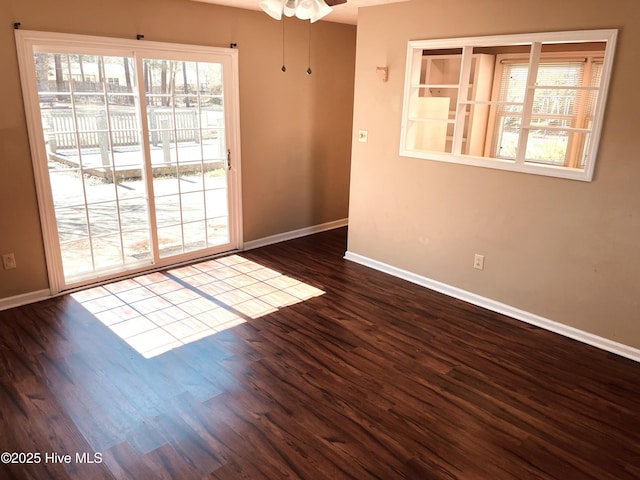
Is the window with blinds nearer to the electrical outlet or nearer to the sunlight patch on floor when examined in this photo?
the sunlight patch on floor

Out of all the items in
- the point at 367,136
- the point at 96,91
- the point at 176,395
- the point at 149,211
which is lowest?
the point at 176,395

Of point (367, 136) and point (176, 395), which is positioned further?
point (367, 136)

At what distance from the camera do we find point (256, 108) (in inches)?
191

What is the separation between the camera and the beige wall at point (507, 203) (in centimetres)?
302

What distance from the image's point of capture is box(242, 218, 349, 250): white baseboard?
523 centimetres

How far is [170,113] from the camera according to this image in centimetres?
423

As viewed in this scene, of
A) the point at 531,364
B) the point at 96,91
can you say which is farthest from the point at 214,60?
the point at 531,364

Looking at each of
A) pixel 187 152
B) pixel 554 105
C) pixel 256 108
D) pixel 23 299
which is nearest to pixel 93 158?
pixel 187 152

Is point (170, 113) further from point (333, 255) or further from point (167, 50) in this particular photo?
point (333, 255)

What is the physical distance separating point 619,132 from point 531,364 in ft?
5.29

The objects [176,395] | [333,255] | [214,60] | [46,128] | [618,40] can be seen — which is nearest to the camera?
[176,395]

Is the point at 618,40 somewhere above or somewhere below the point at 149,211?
above

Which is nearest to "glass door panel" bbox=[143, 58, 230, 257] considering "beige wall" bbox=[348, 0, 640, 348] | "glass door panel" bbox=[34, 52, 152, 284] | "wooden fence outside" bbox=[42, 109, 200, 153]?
"wooden fence outside" bbox=[42, 109, 200, 153]

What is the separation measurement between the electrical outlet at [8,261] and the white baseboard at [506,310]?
302 cm
